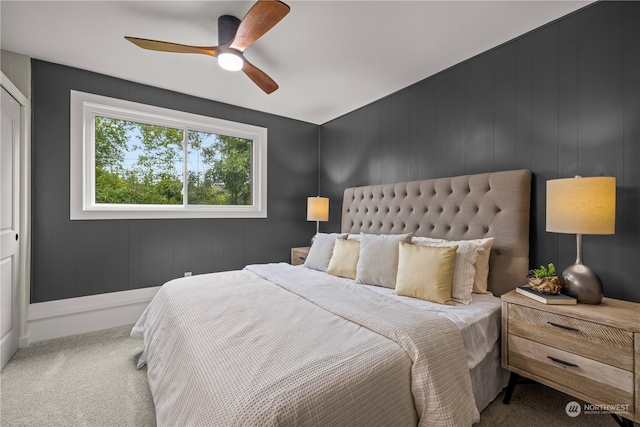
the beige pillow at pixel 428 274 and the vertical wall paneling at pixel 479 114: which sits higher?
the vertical wall paneling at pixel 479 114

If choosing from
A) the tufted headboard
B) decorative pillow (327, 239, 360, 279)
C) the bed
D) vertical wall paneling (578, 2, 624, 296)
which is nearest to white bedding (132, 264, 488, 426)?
the bed

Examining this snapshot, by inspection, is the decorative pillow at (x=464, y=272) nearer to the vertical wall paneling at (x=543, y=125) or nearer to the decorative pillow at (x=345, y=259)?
the vertical wall paneling at (x=543, y=125)

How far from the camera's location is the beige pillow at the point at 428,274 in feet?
6.40

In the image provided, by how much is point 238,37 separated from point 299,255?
2633mm

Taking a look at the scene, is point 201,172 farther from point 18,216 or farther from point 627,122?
point 627,122

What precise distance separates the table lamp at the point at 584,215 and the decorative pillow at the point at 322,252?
6.07ft

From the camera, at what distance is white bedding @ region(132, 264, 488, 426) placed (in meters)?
0.97

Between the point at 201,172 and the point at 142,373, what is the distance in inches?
90.9

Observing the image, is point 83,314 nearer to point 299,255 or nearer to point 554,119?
point 299,255

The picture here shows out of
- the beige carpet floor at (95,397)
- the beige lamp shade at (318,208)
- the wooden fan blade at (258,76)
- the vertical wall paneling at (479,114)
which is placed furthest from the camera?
the beige lamp shade at (318,208)

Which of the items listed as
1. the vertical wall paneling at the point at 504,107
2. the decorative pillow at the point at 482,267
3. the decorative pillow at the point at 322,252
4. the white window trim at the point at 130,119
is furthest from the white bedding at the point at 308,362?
the white window trim at the point at 130,119

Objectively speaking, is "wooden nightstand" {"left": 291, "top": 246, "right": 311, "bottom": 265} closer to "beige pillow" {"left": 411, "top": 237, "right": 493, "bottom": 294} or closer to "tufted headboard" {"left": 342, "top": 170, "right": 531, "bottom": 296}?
"tufted headboard" {"left": 342, "top": 170, "right": 531, "bottom": 296}

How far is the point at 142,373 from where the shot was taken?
2141 mm

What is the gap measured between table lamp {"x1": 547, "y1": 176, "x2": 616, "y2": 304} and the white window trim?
10.7ft
